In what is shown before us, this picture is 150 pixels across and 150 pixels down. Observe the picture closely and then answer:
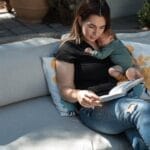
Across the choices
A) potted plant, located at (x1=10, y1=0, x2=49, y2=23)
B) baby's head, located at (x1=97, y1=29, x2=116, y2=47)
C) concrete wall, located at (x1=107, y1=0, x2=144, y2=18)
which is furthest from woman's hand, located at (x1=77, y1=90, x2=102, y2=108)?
concrete wall, located at (x1=107, y1=0, x2=144, y2=18)

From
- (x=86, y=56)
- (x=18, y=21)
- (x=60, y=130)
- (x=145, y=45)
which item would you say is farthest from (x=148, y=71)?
(x=18, y=21)

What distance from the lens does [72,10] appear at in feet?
16.8

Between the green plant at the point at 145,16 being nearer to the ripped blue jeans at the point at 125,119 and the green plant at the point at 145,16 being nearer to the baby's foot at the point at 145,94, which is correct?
the baby's foot at the point at 145,94

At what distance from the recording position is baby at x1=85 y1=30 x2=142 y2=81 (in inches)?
98.4

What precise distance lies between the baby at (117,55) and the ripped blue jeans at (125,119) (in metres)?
0.16

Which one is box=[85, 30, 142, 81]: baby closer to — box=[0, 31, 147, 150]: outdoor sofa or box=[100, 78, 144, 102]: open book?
box=[100, 78, 144, 102]: open book

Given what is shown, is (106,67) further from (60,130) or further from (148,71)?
(60,130)

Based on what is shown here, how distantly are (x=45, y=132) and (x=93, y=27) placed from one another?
2.21 feet

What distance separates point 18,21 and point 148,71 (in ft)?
10.1

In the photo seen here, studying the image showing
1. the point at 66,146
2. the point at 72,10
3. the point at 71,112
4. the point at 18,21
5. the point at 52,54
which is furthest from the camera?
the point at 18,21

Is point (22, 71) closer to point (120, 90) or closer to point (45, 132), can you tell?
point (45, 132)

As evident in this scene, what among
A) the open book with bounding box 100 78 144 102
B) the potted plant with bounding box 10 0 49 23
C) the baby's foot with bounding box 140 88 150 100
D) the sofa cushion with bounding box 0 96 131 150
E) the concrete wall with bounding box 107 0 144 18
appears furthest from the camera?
the concrete wall with bounding box 107 0 144 18

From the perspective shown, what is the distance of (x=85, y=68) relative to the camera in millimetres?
2475

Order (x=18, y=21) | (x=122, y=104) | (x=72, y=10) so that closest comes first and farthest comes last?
1. (x=122, y=104)
2. (x=72, y=10)
3. (x=18, y=21)
